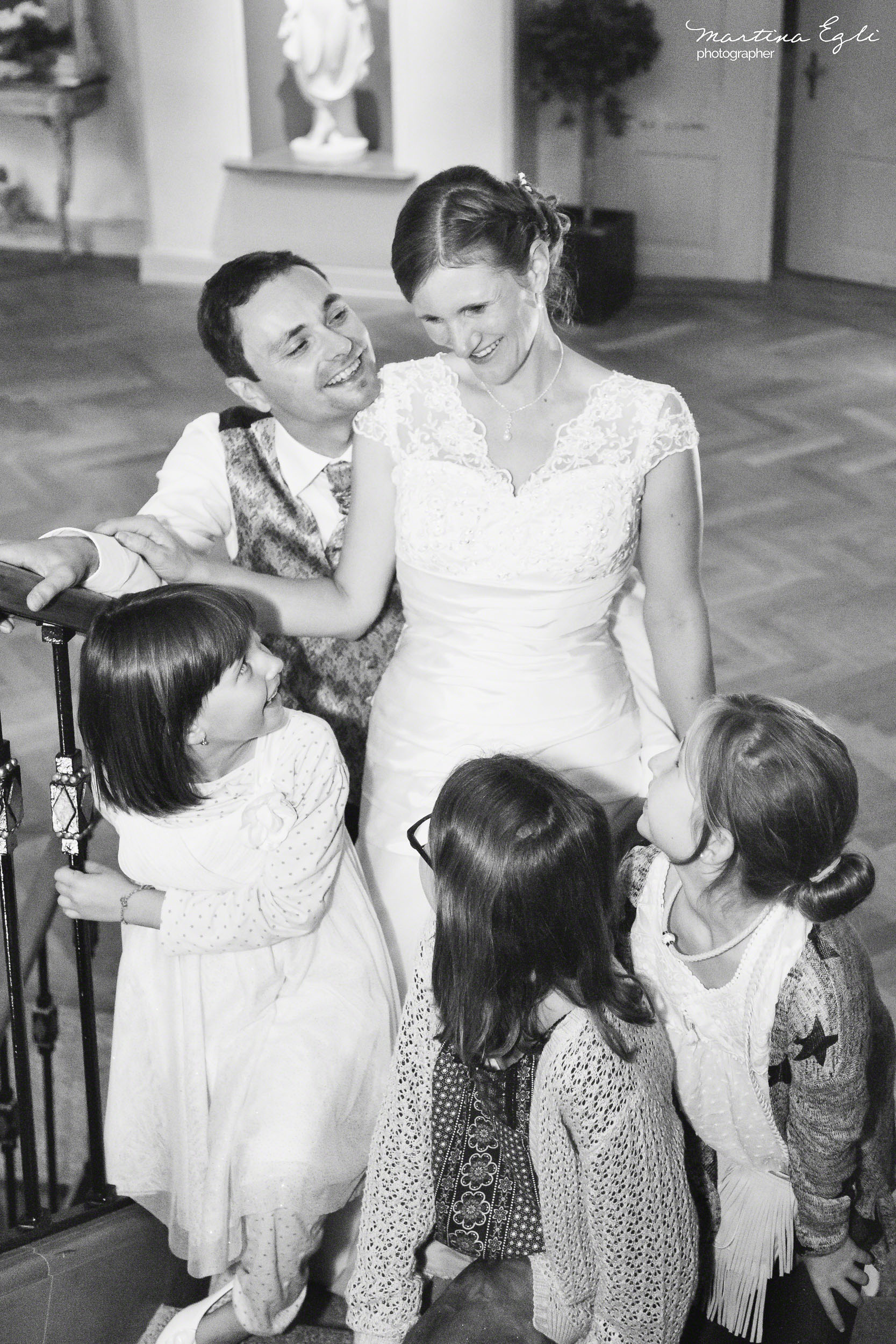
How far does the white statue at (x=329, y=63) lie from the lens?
6.79 m

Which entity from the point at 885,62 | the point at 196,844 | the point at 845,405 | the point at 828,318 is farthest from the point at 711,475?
the point at 196,844

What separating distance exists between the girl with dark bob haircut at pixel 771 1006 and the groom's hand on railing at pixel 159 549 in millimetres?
759

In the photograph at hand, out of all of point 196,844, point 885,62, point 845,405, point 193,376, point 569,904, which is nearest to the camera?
point 569,904

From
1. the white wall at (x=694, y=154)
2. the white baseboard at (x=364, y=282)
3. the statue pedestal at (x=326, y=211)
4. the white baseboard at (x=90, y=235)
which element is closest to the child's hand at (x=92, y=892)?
the statue pedestal at (x=326, y=211)

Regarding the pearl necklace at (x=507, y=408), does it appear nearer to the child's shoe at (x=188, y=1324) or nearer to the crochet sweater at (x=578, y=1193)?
the crochet sweater at (x=578, y=1193)

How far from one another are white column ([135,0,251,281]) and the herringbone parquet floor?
268 mm

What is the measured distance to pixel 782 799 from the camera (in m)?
1.56

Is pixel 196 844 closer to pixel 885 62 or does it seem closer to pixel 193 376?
pixel 193 376

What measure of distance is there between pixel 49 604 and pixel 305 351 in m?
0.76

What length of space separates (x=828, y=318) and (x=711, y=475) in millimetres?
2075

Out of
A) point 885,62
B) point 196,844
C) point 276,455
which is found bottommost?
point 196,844

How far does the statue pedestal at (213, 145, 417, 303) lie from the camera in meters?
7.10

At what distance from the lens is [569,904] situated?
153 cm

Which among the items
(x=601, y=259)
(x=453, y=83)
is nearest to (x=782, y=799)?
(x=601, y=259)
